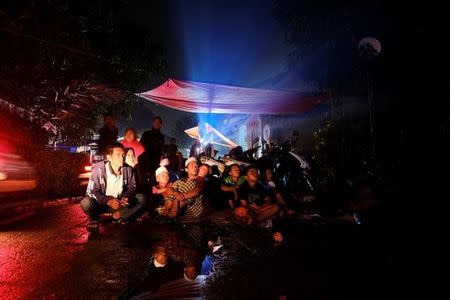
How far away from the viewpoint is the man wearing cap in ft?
16.6

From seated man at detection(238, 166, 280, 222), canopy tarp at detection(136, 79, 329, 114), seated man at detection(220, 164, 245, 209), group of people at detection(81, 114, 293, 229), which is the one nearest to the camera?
group of people at detection(81, 114, 293, 229)

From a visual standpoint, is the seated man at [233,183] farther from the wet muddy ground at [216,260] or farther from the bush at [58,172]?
the bush at [58,172]

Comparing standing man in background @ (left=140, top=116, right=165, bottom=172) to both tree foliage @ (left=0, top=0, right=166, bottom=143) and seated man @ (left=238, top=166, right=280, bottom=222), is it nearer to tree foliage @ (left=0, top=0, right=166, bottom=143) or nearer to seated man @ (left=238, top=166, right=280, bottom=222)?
tree foliage @ (left=0, top=0, right=166, bottom=143)

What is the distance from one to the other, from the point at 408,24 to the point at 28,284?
7.29 m

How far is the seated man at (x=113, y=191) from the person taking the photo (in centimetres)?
453

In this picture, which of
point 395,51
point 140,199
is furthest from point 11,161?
point 395,51

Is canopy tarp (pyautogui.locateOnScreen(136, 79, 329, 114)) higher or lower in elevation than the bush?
higher

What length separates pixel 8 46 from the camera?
7348mm

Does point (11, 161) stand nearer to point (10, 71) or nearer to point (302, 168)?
point (10, 71)

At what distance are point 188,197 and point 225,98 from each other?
5.04 meters

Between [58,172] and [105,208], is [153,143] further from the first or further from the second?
[58,172]

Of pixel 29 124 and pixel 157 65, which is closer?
pixel 29 124

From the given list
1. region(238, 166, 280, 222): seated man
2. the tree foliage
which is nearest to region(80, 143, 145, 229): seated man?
region(238, 166, 280, 222): seated man

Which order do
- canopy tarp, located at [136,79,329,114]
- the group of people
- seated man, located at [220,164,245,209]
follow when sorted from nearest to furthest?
the group of people < seated man, located at [220,164,245,209] < canopy tarp, located at [136,79,329,114]
